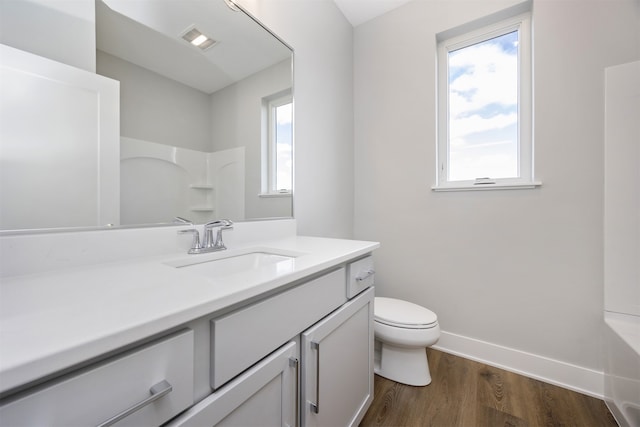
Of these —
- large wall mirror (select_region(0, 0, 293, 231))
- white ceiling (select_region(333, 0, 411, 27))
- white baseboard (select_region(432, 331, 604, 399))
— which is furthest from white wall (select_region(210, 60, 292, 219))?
white baseboard (select_region(432, 331, 604, 399))

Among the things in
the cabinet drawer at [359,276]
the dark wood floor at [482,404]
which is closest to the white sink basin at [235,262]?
the cabinet drawer at [359,276]

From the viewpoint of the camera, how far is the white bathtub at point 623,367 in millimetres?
1086

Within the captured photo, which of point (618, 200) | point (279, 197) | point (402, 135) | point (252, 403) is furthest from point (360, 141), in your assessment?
point (252, 403)

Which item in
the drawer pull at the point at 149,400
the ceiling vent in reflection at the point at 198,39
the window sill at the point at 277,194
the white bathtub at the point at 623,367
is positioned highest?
the ceiling vent in reflection at the point at 198,39

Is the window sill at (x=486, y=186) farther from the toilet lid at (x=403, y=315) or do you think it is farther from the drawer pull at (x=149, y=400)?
the drawer pull at (x=149, y=400)

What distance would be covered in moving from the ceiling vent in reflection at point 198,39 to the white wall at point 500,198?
136 centimetres

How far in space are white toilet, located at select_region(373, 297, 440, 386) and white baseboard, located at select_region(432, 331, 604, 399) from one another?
16.2 inches

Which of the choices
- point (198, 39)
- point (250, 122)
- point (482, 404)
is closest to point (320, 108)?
point (250, 122)

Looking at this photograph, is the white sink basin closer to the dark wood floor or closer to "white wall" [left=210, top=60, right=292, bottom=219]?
"white wall" [left=210, top=60, right=292, bottom=219]

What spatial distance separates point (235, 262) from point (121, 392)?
26.1 inches

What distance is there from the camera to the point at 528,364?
157 centimetres

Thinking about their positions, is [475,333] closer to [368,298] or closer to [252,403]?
[368,298]

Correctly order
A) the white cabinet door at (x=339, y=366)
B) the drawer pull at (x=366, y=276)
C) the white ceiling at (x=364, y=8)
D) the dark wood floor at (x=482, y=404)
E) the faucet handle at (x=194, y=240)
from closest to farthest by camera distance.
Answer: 1. the white cabinet door at (x=339, y=366)
2. the faucet handle at (x=194, y=240)
3. the drawer pull at (x=366, y=276)
4. the dark wood floor at (x=482, y=404)
5. the white ceiling at (x=364, y=8)

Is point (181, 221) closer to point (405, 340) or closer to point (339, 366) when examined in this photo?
point (339, 366)
